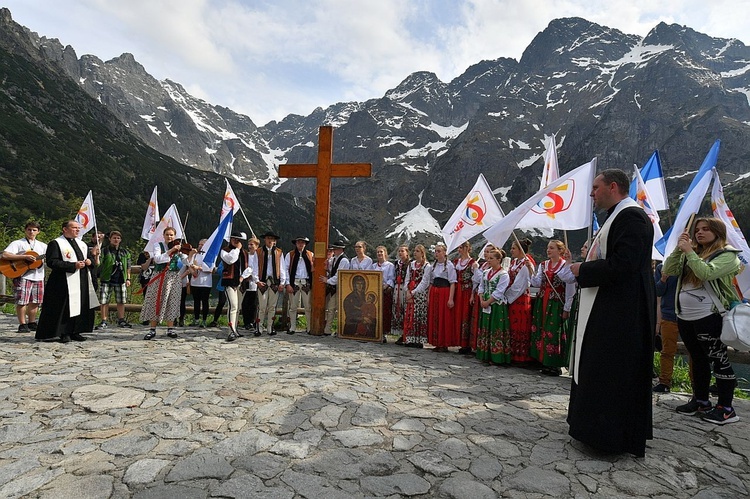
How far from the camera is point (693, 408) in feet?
15.0

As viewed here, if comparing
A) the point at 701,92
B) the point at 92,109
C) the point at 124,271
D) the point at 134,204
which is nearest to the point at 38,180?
the point at 134,204

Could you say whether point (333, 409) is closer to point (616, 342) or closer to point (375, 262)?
point (616, 342)

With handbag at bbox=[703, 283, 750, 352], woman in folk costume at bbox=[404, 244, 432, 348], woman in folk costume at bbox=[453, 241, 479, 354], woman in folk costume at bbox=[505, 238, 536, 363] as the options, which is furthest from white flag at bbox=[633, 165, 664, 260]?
woman in folk costume at bbox=[404, 244, 432, 348]

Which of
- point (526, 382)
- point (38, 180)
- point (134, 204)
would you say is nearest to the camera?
point (526, 382)

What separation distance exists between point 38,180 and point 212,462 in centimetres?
9406

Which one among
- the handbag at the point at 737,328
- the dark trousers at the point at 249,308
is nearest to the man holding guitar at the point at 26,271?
the dark trousers at the point at 249,308

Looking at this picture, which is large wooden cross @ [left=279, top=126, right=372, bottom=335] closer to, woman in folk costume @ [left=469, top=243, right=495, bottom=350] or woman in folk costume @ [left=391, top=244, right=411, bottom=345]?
woman in folk costume @ [left=391, top=244, right=411, bottom=345]

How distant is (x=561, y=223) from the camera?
5.93 metres

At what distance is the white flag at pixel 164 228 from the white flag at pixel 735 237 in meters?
9.85

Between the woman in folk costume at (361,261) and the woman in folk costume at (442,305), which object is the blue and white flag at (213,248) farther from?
the woman in folk costume at (442,305)

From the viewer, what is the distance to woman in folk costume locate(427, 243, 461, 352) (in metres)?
8.04

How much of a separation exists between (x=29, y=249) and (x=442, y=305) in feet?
26.2

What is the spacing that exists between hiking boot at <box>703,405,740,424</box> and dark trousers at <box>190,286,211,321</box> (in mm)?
9688

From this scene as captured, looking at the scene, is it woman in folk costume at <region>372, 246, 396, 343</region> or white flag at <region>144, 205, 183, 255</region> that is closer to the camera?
woman in folk costume at <region>372, 246, 396, 343</region>
